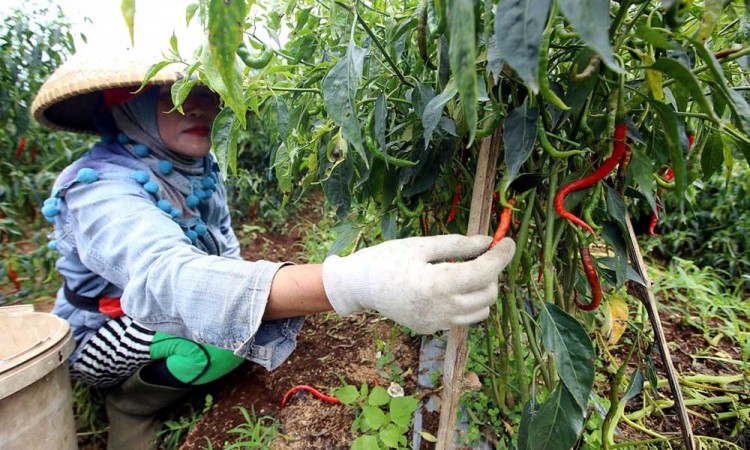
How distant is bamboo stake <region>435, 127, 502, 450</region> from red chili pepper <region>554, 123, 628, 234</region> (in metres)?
0.09

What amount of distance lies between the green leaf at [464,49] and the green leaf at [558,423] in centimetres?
42

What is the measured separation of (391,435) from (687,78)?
0.73 metres

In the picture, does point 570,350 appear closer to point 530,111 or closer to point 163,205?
point 530,111

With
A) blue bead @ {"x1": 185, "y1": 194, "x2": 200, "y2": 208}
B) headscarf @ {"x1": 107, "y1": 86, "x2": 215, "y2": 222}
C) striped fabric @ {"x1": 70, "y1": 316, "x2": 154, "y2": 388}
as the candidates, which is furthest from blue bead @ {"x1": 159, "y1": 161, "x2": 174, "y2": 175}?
striped fabric @ {"x1": 70, "y1": 316, "x2": 154, "y2": 388}

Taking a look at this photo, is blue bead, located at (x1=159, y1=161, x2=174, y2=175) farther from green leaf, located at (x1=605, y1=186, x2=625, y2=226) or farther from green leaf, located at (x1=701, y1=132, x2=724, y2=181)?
green leaf, located at (x1=701, y1=132, x2=724, y2=181)

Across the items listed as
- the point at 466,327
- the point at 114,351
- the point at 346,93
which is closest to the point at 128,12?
the point at 346,93

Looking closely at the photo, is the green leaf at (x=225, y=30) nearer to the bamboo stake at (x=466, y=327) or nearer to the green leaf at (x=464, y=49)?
the green leaf at (x=464, y=49)

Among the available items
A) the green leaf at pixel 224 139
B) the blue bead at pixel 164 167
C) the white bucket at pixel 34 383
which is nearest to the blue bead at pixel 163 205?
the blue bead at pixel 164 167

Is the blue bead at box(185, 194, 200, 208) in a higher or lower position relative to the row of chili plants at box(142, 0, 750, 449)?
lower

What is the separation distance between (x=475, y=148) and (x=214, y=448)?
1.05 metres

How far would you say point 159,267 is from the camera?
0.75 metres

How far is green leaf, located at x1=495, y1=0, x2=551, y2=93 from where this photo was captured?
264 millimetres

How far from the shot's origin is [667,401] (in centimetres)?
90

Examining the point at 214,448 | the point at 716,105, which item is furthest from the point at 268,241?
the point at 716,105
